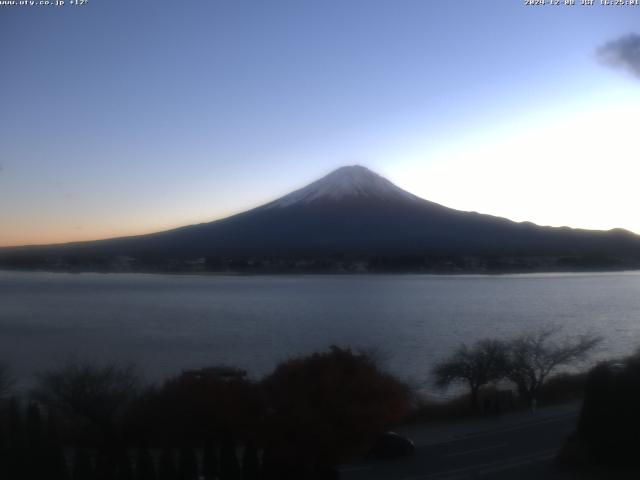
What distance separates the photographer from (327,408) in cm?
618

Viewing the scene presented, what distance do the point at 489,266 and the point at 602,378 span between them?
37786 mm

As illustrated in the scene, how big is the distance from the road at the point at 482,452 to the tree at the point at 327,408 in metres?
0.68

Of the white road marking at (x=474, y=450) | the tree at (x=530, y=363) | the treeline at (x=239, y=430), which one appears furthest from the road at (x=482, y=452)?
the tree at (x=530, y=363)

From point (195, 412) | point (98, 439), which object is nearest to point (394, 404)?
point (195, 412)

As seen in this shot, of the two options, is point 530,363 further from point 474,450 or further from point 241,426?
point 241,426

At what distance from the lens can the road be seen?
6.62m

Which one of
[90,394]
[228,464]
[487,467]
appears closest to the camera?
[228,464]

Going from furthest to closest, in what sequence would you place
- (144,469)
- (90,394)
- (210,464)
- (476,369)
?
(476,369), (90,394), (210,464), (144,469)

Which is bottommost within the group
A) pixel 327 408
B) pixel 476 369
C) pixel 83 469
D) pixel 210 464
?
pixel 476 369

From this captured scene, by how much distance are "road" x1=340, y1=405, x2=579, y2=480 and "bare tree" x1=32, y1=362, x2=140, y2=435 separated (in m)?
2.79

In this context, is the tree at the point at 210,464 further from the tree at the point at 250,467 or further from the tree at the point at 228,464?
the tree at the point at 250,467

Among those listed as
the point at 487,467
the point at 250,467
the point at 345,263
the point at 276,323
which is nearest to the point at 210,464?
the point at 250,467

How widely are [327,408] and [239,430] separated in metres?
0.86

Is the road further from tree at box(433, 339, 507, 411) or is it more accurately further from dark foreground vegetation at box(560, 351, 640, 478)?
tree at box(433, 339, 507, 411)
